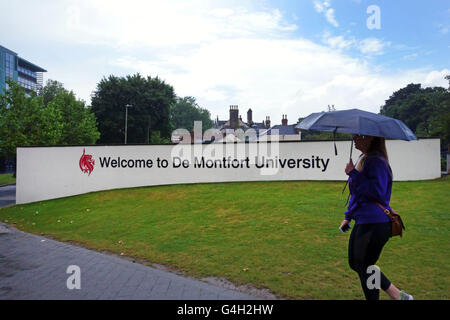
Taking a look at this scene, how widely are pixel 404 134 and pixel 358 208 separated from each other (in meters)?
0.98

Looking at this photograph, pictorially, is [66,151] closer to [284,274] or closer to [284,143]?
[284,143]

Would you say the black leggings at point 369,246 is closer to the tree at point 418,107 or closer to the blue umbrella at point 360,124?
the blue umbrella at point 360,124

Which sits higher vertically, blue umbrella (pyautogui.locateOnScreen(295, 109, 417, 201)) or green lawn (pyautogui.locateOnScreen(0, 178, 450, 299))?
blue umbrella (pyautogui.locateOnScreen(295, 109, 417, 201))

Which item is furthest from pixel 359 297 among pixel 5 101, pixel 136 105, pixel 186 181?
pixel 136 105

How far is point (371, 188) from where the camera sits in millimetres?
3432

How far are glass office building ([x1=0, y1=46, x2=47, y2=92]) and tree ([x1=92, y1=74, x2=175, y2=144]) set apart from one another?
1417 inches

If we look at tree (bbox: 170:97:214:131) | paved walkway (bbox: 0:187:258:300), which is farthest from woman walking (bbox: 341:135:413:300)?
tree (bbox: 170:97:214:131)

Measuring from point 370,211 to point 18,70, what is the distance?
4277 inches

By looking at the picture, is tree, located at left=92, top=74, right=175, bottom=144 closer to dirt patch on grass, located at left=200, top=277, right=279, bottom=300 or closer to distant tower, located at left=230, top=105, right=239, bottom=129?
distant tower, located at left=230, top=105, right=239, bottom=129

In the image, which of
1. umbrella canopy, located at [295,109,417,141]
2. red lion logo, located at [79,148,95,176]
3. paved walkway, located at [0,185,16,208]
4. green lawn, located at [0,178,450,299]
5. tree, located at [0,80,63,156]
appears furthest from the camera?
tree, located at [0,80,63,156]

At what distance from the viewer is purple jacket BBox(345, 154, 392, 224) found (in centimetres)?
342

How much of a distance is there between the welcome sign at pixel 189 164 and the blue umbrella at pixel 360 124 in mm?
11332

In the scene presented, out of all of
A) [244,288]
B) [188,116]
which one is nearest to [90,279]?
[244,288]

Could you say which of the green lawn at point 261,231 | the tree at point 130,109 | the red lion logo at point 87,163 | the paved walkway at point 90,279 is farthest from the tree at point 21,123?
the paved walkway at point 90,279
